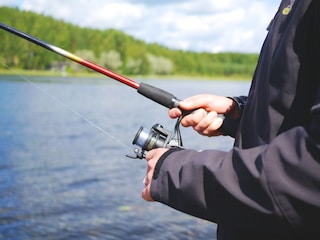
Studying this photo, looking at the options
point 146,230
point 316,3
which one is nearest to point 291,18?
point 316,3

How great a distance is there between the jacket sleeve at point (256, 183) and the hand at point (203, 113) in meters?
0.46

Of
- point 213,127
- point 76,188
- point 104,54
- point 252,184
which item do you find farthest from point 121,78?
point 104,54

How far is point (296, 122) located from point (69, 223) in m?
5.70

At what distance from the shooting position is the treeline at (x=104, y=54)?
62.0 m

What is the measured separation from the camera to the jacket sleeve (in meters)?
1.22

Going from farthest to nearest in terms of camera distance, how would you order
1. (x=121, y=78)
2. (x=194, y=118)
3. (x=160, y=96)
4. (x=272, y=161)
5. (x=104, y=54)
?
(x=104, y=54) → (x=121, y=78) → (x=160, y=96) → (x=194, y=118) → (x=272, y=161)

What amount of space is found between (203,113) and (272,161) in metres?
0.73

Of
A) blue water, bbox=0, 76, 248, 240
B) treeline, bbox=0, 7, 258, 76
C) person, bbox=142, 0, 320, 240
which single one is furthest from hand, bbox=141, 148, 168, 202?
treeline, bbox=0, 7, 258, 76

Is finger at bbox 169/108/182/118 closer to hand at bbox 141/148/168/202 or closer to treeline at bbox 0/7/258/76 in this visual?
hand at bbox 141/148/168/202

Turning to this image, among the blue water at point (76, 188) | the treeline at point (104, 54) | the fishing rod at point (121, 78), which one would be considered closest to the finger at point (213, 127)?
the fishing rod at point (121, 78)

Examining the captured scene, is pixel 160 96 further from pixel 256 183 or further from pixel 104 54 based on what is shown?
pixel 104 54

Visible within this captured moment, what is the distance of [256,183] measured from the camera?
4.19ft

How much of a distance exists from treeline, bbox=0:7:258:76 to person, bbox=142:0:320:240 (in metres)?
54.1

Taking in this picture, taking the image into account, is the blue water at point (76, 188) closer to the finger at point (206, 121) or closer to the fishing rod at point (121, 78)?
the fishing rod at point (121, 78)
